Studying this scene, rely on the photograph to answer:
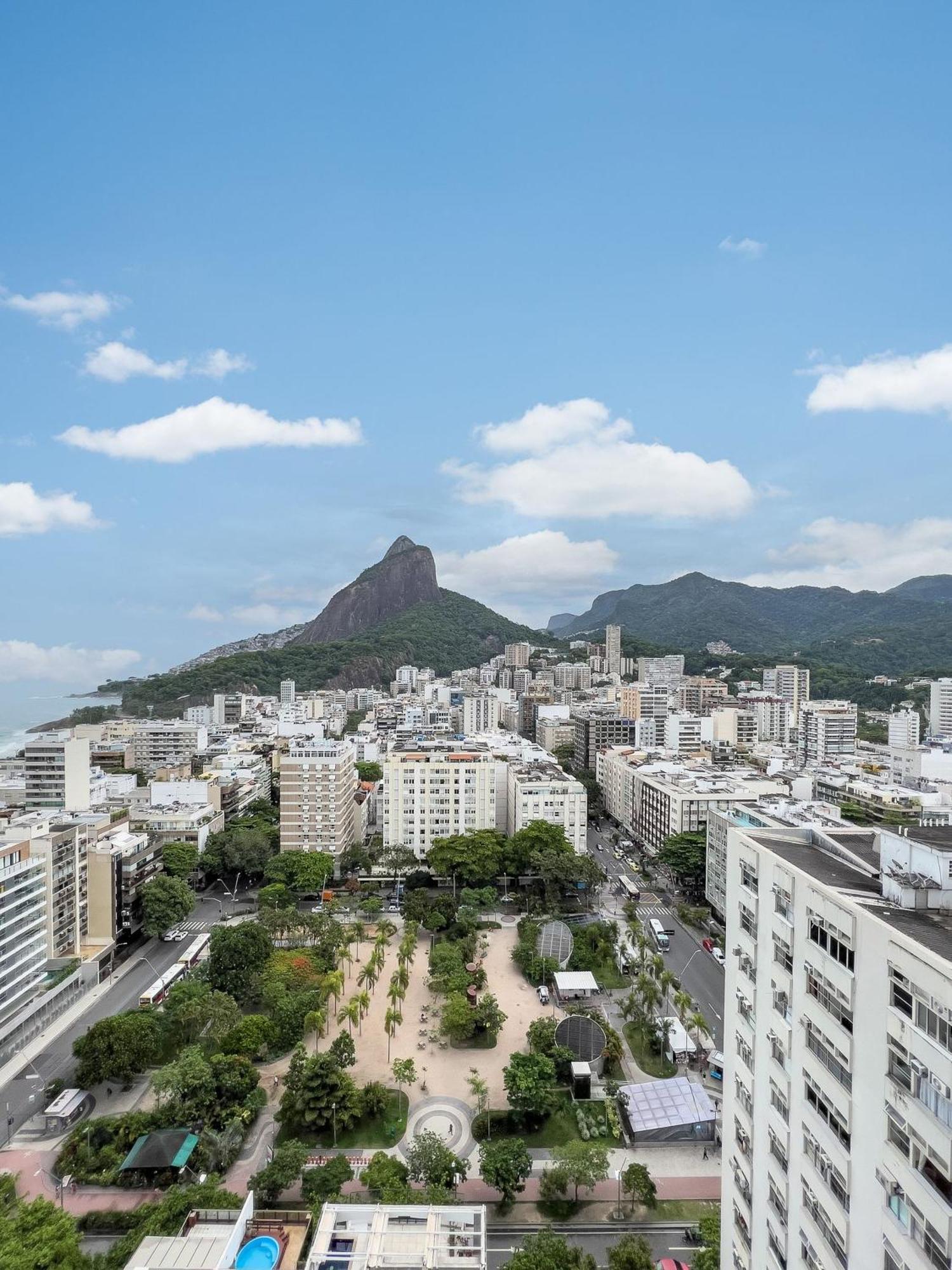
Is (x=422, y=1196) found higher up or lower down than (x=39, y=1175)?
higher up

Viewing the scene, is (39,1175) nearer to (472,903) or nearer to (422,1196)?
(422,1196)

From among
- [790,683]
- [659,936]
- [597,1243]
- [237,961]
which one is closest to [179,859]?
[237,961]

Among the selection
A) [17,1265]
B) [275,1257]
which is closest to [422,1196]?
[275,1257]

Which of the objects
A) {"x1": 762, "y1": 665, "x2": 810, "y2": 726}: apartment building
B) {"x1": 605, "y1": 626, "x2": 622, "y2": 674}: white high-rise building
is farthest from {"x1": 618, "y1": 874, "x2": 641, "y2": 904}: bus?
{"x1": 605, "y1": 626, "x2": 622, "y2": 674}: white high-rise building

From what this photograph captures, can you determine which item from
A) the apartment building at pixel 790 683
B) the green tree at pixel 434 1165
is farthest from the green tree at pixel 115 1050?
the apartment building at pixel 790 683

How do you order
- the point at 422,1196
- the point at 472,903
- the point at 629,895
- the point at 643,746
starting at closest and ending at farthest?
the point at 422,1196 < the point at 472,903 < the point at 629,895 < the point at 643,746

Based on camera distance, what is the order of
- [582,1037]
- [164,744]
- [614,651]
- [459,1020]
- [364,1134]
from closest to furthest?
[364,1134] → [582,1037] → [459,1020] → [164,744] → [614,651]

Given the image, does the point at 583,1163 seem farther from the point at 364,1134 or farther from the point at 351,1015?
the point at 351,1015
